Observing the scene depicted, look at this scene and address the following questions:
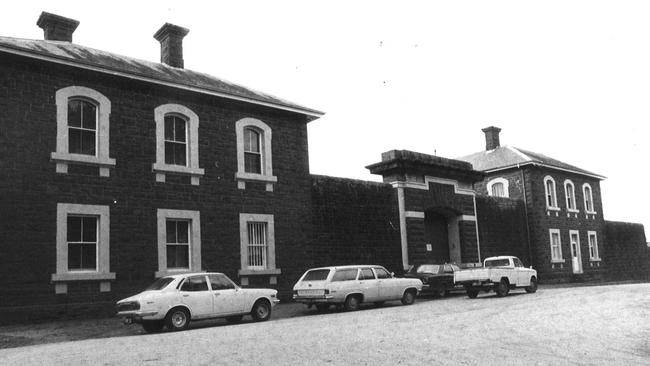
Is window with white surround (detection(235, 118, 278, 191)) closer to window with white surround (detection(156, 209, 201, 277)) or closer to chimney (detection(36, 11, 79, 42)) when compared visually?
window with white surround (detection(156, 209, 201, 277))

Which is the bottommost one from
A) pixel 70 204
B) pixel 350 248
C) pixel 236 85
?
pixel 350 248

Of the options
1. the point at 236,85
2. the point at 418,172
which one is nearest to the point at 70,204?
the point at 236,85

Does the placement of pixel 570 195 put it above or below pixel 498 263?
above

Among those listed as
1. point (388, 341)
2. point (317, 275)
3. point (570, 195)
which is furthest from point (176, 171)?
point (570, 195)

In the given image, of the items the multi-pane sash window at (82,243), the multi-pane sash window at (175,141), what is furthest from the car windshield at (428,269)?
the multi-pane sash window at (82,243)

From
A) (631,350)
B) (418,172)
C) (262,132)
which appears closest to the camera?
(631,350)

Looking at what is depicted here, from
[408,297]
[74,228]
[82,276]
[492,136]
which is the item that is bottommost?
[408,297]

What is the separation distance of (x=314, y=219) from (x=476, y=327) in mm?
10581

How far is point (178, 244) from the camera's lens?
18547 millimetres

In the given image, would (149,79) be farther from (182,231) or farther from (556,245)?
(556,245)

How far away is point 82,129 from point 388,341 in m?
11.3

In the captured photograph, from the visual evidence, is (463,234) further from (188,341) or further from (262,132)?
(188,341)

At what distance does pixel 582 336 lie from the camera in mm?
11305

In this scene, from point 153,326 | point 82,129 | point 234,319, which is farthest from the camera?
point 82,129
